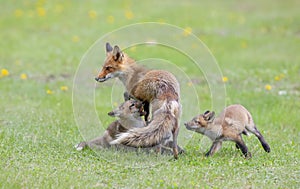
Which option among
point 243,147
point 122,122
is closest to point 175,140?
point 122,122

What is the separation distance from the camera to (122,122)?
729cm

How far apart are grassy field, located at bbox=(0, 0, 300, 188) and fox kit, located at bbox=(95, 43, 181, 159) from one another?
34 centimetres

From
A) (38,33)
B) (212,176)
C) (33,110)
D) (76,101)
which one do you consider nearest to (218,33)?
(38,33)

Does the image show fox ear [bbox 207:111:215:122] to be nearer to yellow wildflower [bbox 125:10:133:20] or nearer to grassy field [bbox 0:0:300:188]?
grassy field [bbox 0:0:300:188]

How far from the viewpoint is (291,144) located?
825 cm

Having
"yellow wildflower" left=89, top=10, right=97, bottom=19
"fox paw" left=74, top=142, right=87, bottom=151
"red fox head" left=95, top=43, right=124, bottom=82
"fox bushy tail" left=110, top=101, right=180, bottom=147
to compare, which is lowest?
"fox paw" left=74, top=142, right=87, bottom=151

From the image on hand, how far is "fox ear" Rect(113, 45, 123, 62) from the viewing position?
690cm

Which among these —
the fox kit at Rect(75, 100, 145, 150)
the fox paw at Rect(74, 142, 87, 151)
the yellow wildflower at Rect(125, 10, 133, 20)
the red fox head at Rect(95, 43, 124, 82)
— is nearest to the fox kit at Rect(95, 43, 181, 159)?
the red fox head at Rect(95, 43, 124, 82)

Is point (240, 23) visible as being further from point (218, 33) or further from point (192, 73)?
point (192, 73)

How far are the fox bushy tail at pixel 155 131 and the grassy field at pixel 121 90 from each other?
1.10 ft

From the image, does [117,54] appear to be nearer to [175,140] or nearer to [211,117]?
[175,140]

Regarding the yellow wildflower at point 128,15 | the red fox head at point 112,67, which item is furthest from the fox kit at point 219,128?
the yellow wildflower at point 128,15

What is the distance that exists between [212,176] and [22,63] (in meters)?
9.41

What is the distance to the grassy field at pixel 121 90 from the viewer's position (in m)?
6.34
